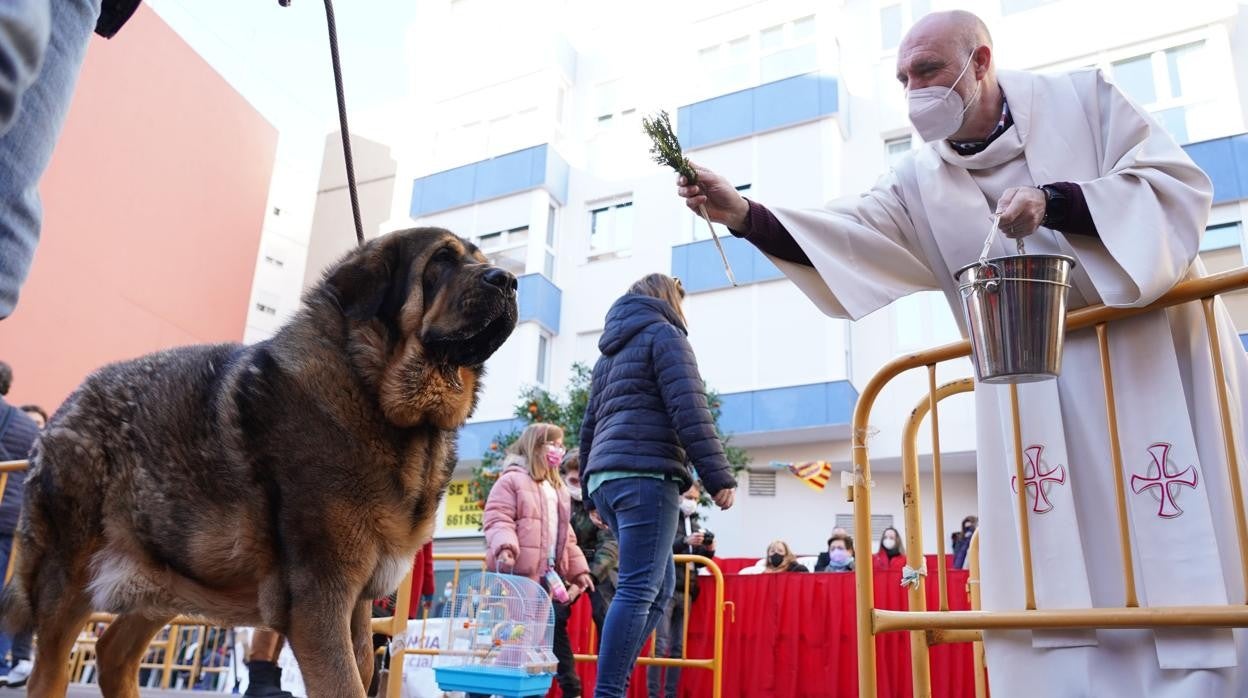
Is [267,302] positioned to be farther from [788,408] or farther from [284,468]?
[284,468]

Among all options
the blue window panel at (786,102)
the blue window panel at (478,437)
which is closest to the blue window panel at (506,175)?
the blue window panel at (786,102)

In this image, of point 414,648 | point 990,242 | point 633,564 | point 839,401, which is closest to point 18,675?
point 414,648

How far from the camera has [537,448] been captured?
6754 mm

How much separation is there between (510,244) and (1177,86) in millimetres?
15458

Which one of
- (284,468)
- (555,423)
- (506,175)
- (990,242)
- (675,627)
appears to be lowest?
(675,627)

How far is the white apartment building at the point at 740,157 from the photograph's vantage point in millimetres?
17297

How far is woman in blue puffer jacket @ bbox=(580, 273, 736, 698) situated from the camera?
4246 millimetres

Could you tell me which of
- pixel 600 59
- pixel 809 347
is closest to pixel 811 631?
pixel 809 347

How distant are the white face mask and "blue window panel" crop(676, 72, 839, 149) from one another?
17617 millimetres

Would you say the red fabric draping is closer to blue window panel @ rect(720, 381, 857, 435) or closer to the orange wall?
blue window panel @ rect(720, 381, 857, 435)

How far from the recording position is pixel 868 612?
2721 millimetres

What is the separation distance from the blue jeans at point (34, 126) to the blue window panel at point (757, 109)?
20.0m

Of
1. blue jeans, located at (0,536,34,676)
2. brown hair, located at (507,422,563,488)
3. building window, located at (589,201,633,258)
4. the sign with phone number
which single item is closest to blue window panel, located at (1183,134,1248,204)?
building window, located at (589,201,633,258)

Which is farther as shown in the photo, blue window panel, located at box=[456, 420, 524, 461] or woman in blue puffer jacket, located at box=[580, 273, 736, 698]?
blue window panel, located at box=[456, 420, 524, 461]
